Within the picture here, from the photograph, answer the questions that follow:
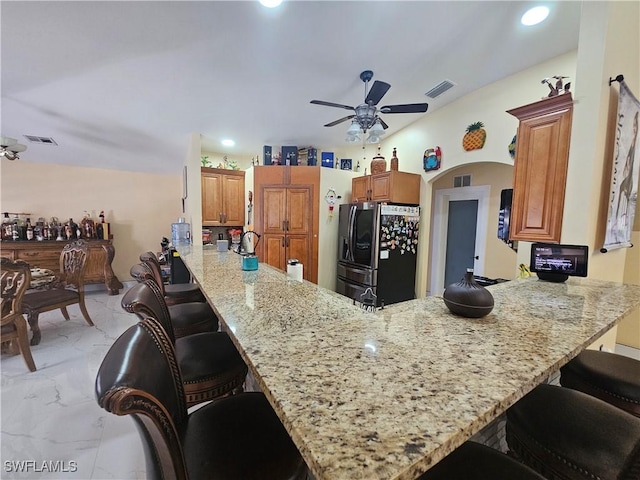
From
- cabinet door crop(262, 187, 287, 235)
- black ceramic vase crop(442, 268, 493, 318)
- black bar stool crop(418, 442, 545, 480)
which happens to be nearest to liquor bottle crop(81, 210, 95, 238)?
cabinet door crop(262, 187, 287, 235)

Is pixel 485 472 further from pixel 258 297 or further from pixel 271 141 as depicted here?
pixel 271 141

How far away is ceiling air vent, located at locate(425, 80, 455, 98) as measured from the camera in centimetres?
322

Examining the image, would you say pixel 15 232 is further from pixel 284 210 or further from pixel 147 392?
pixel 147 392

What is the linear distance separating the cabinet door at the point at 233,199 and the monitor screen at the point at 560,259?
14.6 ft

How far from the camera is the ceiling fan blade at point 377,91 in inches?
97.2

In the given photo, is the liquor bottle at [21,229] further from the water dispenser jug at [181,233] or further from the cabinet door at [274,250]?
the cabinet door at [274,250]

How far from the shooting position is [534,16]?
89.3 inches

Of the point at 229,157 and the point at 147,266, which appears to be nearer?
the point at 147,266

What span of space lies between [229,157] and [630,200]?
5570 mm

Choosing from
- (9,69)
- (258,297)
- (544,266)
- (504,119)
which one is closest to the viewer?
(258,297)

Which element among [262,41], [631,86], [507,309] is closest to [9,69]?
[262,41]

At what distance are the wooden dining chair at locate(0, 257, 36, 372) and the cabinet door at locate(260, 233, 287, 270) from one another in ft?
8.65

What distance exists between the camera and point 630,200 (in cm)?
221

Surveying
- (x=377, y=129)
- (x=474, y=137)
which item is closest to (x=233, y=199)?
(x=377, y=129)
